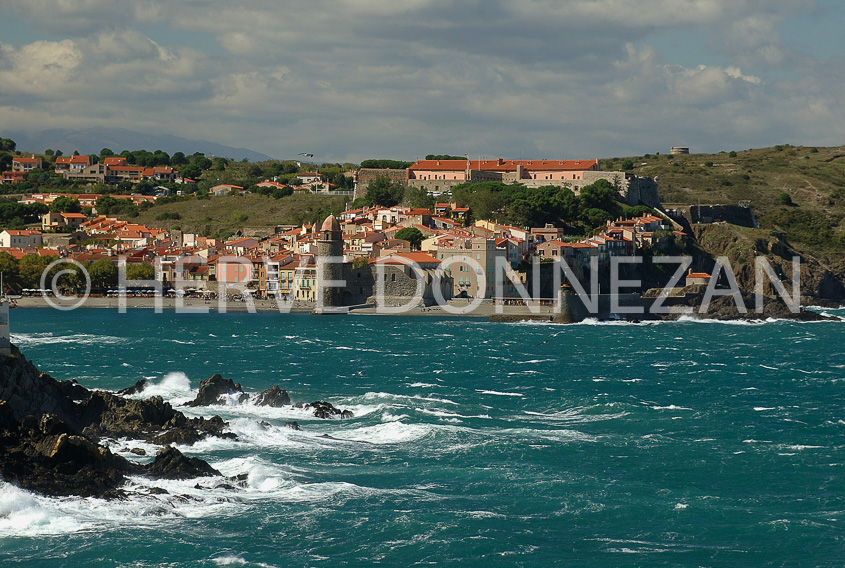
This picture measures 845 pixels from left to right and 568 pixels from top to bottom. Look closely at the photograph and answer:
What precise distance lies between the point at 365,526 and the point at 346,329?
4129 centimetres

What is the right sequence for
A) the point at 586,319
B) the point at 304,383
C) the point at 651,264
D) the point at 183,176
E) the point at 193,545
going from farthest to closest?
the point at 183,176
the point at 651,264
the point at 586,319
the point at 304,383
the point at 193,545

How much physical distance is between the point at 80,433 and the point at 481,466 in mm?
10343

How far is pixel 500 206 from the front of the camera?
99438 mm

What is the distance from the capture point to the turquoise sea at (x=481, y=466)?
21.6 meters

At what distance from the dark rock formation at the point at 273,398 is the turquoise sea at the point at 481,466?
0.66 metres

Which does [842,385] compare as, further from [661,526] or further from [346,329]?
[346,329]

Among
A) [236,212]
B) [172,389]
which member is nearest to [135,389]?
[172,389]

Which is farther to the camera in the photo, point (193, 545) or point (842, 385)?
point (842, 385)

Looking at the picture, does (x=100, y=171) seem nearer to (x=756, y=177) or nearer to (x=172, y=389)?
(x=756, y=177)

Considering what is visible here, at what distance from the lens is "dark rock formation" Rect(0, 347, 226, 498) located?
77.2ft

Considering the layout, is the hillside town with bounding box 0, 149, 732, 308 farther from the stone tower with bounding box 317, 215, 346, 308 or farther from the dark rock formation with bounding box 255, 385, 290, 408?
the dark rock formation with bounding box 255, 385, 290, 408

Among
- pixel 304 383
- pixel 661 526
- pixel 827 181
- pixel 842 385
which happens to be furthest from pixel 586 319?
pixel 827 181

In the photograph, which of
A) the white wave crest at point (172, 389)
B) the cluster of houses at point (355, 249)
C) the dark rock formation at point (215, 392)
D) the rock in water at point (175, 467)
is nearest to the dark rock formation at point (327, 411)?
the dark rock formation at point (215, 392)

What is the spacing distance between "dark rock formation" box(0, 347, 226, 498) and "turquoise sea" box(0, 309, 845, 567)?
59 cm
